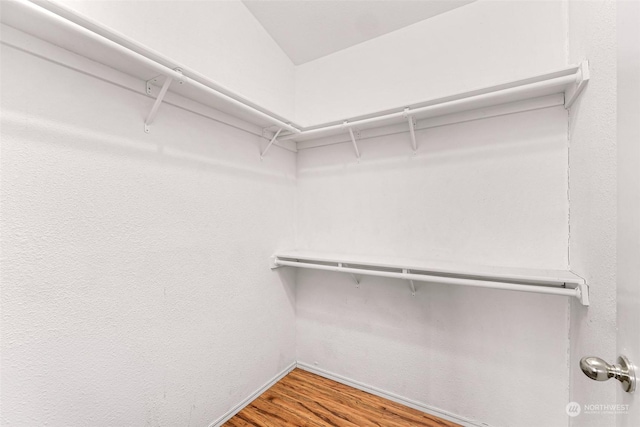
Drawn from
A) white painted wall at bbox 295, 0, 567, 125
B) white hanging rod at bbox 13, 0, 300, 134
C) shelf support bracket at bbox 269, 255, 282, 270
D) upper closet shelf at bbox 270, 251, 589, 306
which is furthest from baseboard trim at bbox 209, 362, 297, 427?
white painted wall at bbox 295, 0, 567, 125

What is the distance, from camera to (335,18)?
1.71m

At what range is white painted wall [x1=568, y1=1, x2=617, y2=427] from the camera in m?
0.88

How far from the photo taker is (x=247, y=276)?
5.55ft

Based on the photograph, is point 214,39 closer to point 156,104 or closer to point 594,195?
point 156,104

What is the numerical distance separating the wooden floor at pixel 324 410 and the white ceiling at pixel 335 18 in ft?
8.11

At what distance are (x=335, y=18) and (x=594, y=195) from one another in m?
1.71

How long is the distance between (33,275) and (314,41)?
204 centimetres

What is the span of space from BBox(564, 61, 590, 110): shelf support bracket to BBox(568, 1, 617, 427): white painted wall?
1.1 inches

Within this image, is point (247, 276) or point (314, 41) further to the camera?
point (314, 41)

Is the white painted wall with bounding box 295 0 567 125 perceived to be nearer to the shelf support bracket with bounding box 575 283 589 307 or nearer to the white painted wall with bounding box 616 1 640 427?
the white painted wall with bounding box 616 1 640 427

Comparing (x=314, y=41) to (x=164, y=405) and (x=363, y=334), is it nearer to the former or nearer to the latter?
(x=363, y=334)

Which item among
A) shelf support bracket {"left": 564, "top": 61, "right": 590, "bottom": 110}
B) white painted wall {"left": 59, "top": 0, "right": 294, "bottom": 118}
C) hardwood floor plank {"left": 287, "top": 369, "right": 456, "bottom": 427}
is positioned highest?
white painted wall {"left": 59, "top": 0, "right": 294, "bottom": 118}

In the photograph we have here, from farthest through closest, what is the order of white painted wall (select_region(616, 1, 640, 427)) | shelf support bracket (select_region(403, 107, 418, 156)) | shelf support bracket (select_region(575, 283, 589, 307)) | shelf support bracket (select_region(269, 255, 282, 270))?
shelf support bracket (select_region(269, 255, 282, 270)) → shelf support bracket (select_region(403, 107, 418, 156)) → shelf support bracket (select_region(575, 283, 589, 307)) → white painted wall (select_region(616, 1, 640, 427))

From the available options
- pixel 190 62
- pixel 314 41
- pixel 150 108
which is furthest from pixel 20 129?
pixel 314 41
